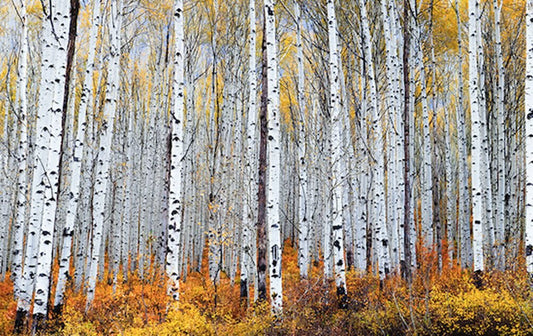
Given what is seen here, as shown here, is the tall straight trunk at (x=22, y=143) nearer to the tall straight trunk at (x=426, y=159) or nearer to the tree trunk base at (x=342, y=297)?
the tree trunk base at (x=342, y=297)

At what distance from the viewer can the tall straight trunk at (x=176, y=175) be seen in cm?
621

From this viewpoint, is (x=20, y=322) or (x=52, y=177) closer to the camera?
(x=52, y=177)

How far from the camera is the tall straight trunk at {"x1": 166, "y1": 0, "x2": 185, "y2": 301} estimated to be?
20.4ft

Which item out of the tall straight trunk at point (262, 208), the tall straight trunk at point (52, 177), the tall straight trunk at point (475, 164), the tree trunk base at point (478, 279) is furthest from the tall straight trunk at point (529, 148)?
the tall straight trunk at point (52, 177)

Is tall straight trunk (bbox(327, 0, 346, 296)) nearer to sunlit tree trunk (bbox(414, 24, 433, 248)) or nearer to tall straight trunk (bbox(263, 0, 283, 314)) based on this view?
tall straight trunk (bbox(263, 0, 283, 314))

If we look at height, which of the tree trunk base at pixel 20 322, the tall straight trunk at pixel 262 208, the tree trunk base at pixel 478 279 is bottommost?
the tree trunk base at pixel 20 322

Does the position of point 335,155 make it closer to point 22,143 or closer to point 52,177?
point 52,177

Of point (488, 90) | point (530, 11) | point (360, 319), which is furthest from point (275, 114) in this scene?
point (488, 90)

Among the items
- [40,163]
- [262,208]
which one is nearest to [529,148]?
[262,208]

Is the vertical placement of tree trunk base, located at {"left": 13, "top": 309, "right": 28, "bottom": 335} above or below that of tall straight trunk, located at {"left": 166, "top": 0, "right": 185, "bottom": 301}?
below

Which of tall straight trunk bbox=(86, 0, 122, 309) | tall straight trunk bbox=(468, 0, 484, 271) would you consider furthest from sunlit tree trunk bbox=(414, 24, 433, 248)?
tall straight trunk bbox=(86, 0, 122, 309)

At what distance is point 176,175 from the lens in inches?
256

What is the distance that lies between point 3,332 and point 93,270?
75.9 inches

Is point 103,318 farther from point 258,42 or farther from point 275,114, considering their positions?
point 258,42
